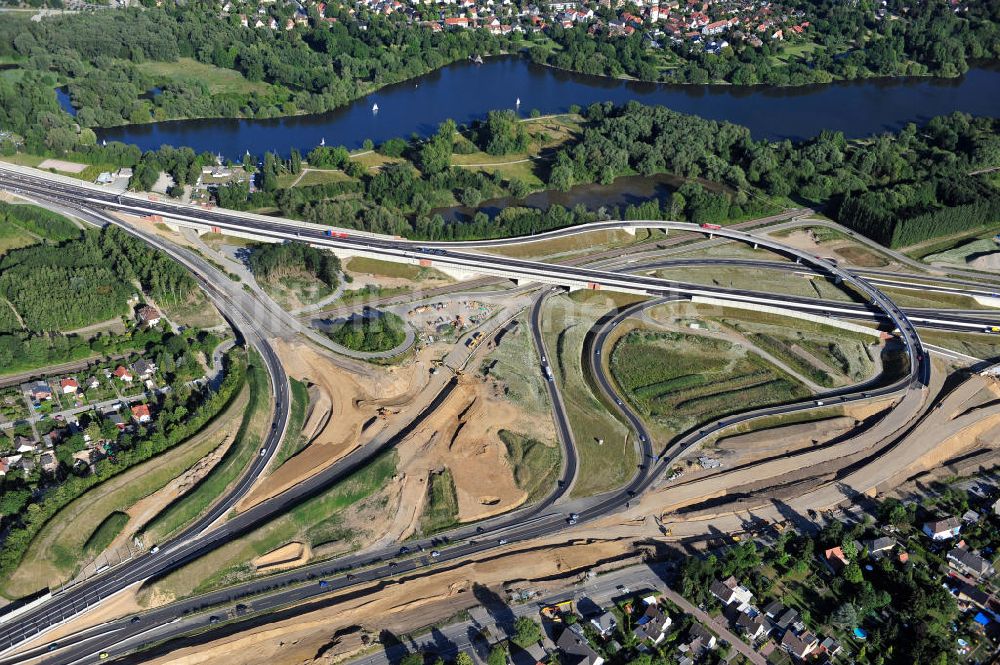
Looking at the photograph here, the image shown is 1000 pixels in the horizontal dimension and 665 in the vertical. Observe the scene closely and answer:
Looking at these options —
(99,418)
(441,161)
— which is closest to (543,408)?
(99,418)

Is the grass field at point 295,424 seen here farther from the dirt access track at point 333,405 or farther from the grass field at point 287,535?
the grass field at point 287,535

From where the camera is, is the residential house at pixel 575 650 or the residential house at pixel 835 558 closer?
the residential house at pixel 575 650

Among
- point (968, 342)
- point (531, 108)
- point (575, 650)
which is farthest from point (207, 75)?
point (575, 650)

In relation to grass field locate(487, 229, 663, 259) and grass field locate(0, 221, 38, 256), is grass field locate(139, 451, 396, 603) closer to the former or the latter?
grass field locate(487, 229, 663, 259)

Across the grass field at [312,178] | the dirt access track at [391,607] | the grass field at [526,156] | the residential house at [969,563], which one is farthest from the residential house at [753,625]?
the grass field at [312,178]

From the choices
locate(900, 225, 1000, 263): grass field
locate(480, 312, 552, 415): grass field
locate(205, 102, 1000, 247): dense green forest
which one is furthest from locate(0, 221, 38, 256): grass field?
locate(900, 225, 1000, 263): grass field

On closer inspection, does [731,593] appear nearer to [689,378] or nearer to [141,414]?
[689,378]
